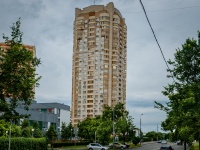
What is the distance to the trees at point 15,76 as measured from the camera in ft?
73.4

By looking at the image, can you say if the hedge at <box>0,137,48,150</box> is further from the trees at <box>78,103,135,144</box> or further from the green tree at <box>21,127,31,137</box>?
the green tree at <box>21,127,31,137</box>

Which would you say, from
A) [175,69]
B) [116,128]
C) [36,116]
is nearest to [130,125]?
[116,128]

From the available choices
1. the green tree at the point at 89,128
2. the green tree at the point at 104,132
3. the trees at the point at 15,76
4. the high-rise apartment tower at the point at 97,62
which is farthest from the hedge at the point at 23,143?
the high-rise apartment tower at the point at 97,62

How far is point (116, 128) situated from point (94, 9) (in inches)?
3230

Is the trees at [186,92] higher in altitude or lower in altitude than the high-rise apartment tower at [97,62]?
lower

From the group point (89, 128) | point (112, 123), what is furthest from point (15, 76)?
point (89, 128)

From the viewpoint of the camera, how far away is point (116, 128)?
70.4 m

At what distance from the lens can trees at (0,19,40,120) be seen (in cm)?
2238

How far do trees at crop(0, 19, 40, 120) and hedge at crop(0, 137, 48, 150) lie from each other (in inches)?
771

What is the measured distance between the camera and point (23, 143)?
45.0m

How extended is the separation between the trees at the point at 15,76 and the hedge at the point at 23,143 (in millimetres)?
19595

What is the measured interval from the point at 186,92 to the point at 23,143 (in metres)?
24.0

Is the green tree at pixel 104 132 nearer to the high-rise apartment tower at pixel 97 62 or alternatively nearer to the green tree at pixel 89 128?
the green tree at pixel 89 128

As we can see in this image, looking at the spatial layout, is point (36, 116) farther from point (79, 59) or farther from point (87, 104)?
point (79, 59)
